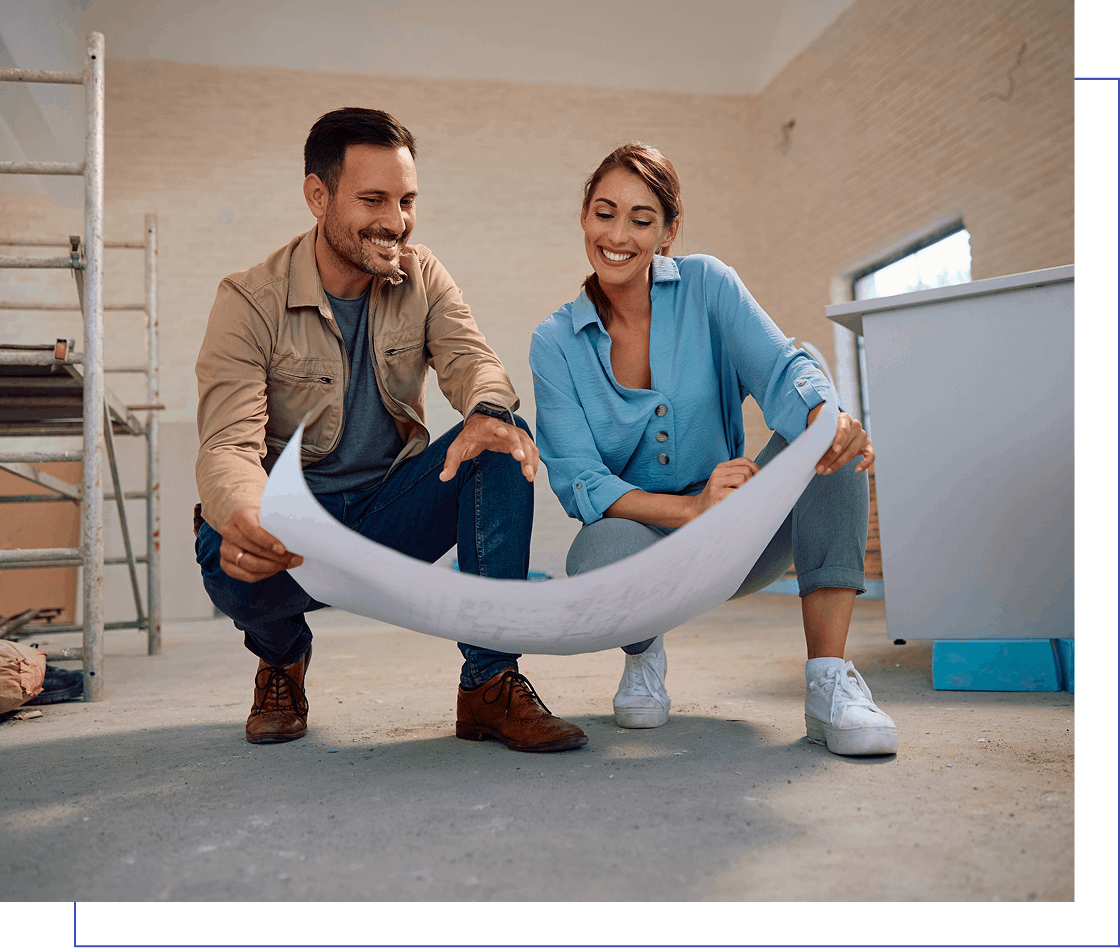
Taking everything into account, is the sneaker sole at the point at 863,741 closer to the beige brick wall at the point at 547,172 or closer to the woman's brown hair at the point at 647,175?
the woman's brown hair at the point at 647,175

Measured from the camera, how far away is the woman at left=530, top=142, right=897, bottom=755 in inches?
48.4

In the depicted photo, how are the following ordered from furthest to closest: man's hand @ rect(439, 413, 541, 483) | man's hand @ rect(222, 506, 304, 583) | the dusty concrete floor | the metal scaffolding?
the metal scaffolding
man's hand @ rect(439, 413, 541, 483)
man's hand @ rect(222, 506, 304, 583)
the dusty concrete floor

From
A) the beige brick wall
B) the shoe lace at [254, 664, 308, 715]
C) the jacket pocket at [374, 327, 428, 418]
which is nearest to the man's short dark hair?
the jacket pocket at [374, 327, 428, 418]

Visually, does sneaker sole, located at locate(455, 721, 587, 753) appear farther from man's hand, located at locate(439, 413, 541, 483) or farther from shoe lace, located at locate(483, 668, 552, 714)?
Result: man's hand, located at locate(439, 413, 541, 483)

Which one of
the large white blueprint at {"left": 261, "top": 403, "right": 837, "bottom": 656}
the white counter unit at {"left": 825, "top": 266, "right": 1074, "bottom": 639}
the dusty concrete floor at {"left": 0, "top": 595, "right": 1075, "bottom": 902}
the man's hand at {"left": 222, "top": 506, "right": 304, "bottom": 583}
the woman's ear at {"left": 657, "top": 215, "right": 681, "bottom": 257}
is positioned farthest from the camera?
the white counter unit at {"left": 825, "top": 266, "right": 1074, "bottom": 639}

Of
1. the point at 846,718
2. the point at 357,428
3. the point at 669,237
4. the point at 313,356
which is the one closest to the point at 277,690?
the point at 357,428

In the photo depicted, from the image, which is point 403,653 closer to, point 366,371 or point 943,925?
point 366,371

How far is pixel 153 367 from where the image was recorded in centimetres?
332

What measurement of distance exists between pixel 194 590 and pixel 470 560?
4960mm

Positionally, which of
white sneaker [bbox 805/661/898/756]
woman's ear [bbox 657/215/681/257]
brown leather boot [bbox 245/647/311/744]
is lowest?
brown leather boot [bbox 245/647/311/744]

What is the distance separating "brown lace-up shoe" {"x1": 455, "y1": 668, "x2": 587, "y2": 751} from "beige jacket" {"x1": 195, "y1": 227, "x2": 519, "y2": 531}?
0.44 meters

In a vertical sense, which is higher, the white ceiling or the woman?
the white ceiling

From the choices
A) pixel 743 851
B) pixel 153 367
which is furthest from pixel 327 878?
pixel 153 367

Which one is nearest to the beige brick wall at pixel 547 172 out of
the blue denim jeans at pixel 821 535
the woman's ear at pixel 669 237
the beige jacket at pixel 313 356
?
the woman's ear at pixel 669 237
